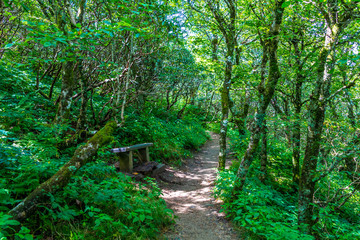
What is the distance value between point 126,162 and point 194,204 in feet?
8.73

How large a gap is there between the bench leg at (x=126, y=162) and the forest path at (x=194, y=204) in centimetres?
134

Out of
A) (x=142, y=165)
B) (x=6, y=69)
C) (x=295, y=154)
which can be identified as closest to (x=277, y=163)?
(x=295, y=154)

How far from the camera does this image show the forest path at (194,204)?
170 inches

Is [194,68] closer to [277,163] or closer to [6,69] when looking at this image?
[277,163]

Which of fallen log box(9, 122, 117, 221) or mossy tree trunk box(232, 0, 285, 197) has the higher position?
mossy tree trunk box(232, 0, 285, 197)

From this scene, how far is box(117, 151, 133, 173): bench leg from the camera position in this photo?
6.54m

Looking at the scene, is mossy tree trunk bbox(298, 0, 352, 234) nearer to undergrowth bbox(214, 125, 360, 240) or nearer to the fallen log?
undergrowth bbox(214, 125, 360, 240)

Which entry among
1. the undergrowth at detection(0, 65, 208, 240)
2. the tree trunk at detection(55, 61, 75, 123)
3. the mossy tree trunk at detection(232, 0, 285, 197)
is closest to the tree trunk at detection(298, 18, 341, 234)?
the mossy tree trunk at detection(232, 0, 285, 197)

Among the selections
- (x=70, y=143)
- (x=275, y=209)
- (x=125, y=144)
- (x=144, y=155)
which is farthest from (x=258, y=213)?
(x=125, y=144)

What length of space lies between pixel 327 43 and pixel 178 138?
820cm

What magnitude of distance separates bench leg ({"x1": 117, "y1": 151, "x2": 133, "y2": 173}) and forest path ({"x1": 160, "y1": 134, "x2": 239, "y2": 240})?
134 centimetres

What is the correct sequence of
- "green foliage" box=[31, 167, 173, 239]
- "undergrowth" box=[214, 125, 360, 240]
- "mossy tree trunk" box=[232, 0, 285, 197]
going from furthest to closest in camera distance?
1. "mossy tree trunk" box=[232, 0, 285, 197]
2. "undergrowth" box=[214, 125, 360, 240]
3. "green foliage" box=[31, 167, 173, 239]

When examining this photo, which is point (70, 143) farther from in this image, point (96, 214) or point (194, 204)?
point (194, 204)

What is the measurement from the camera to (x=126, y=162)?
6578 millimetres
